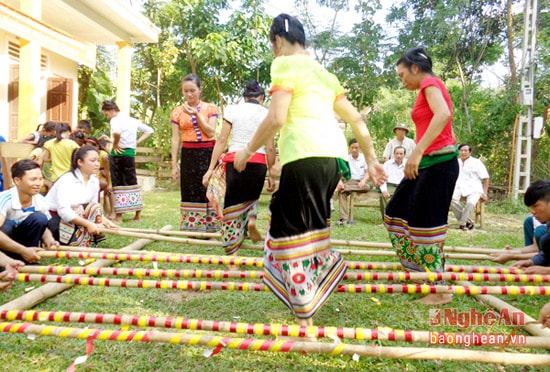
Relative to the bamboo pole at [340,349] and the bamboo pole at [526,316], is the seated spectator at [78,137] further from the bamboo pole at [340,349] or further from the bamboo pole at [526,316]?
the bamboo pole at [526,316]

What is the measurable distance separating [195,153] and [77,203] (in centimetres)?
134

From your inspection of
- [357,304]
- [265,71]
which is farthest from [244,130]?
[265,71]

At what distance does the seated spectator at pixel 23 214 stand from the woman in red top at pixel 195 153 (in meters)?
1.57

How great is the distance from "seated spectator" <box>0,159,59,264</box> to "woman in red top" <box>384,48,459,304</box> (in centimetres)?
298

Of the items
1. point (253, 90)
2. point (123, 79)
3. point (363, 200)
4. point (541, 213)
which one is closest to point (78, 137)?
point (253, 90)

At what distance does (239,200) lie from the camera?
3551mm

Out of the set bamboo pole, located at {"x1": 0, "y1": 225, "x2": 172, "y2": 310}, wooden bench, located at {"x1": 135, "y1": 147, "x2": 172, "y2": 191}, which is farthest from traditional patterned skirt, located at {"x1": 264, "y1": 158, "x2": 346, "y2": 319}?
wooden bench, located at {"x1": 135, "y1": 147, "x2": 172, "y2": 191}

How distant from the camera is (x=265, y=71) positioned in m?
14.4

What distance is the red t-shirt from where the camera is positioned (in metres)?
2.91

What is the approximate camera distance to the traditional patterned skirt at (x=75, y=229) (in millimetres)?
4074

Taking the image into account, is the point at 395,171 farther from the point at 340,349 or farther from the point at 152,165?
the point at 152,165

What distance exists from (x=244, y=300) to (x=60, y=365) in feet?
4.22

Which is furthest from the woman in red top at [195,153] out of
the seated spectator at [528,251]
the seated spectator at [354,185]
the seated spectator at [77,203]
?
the seated spectator at [528,251]

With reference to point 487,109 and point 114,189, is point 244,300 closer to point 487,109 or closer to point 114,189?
point 114,189
